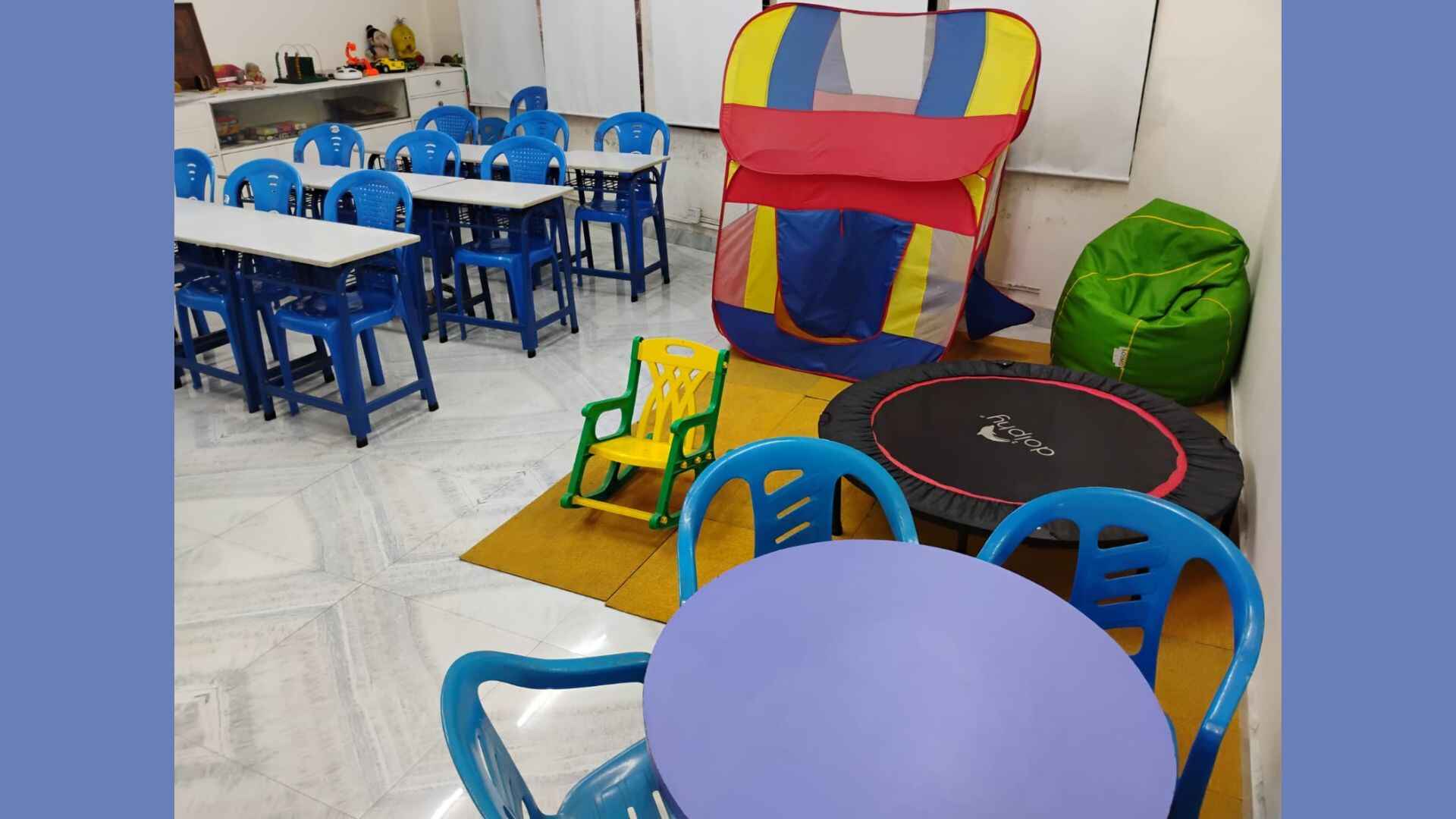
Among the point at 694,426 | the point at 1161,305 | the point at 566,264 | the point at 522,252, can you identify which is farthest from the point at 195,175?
the point at 1161,305

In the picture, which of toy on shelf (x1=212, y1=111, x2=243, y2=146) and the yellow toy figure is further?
the yellow toy figure

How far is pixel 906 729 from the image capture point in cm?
148

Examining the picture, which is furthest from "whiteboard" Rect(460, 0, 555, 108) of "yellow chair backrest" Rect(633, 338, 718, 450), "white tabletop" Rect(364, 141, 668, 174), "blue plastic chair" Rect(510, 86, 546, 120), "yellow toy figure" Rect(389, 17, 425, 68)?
"yellow chair backrest" Rect(633, 338, 718, 450)

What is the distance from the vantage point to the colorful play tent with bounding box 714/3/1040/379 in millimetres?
4371

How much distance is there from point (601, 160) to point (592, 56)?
1.71 meters

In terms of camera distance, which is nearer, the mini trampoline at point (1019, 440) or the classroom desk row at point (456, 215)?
the mini trampoline at point (1019, 440)

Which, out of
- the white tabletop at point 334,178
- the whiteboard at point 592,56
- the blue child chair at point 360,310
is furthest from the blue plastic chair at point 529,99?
the blue child chair at point 360,310

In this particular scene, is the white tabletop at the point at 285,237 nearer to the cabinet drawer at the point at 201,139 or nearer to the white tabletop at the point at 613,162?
the white tabletop at the point at 613,162

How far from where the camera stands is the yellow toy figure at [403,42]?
26.6 feet

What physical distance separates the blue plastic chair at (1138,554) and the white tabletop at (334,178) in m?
4.12

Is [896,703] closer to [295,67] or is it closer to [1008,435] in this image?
[1008,435]

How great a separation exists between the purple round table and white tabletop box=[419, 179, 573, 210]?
3.49 metres

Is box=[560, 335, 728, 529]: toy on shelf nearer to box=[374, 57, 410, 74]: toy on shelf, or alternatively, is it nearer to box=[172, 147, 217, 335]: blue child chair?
box=[172, 147, 217, 335]: blue child chair

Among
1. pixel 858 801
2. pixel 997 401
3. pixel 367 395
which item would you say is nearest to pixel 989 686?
pixel 858 801
